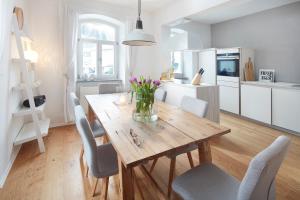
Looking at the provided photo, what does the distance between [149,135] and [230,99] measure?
3666 mm

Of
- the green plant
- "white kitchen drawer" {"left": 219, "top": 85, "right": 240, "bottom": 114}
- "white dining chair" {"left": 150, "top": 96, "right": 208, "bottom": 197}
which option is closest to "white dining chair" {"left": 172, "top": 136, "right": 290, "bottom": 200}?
"white dining chair" {"left": 150, "top": 96, "right": 208, "bottom": 197}

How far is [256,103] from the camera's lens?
3.83 m

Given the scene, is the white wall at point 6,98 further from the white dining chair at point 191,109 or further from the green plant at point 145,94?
the white dining chair at point 191,109

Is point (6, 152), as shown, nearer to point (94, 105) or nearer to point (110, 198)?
point (94, 105)

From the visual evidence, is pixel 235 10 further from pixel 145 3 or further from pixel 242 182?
pixel 242 182

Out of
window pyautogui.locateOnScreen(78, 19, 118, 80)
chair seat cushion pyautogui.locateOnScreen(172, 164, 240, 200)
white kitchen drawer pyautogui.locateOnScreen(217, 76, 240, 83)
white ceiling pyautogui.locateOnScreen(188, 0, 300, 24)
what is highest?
white ceiling pyautogui.locateOnScreen(188, 0, 300, 24)

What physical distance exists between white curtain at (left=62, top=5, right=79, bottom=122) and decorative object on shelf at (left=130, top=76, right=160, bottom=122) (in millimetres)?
2468

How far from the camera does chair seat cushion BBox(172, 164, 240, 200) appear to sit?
3.69 ft

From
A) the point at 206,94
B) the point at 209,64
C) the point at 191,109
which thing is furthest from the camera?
the point at 209,64

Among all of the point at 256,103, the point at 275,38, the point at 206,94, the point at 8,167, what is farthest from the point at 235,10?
the point at 8,167

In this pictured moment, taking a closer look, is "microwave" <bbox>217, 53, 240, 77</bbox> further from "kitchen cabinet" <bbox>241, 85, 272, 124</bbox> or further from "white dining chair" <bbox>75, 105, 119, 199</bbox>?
"white dining chair" <bbox>75, 105, 119, 199</bbox>

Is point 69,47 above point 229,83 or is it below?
above

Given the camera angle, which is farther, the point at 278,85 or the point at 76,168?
the point at 278,85

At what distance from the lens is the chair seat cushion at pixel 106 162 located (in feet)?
4.67
